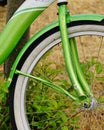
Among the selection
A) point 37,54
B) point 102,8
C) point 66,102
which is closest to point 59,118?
point 66,102

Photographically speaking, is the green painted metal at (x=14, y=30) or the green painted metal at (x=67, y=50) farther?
the green painted metal at (x=14, y=30)

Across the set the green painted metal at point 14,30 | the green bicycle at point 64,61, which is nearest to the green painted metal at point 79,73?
the green bicycle at point 64,61

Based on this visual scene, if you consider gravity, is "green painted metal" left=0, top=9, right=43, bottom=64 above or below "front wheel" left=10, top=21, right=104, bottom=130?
above

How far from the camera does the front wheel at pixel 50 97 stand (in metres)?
2.85

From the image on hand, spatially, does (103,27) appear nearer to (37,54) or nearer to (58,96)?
(37,54)

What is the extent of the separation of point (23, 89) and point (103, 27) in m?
0.63

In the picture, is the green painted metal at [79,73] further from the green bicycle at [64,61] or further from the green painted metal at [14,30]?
the green painted metal at [14,30]

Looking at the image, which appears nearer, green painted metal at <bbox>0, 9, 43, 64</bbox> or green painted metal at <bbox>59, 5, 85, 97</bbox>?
green painted metal at <bbox>59, 5, 85, 97</bbox>

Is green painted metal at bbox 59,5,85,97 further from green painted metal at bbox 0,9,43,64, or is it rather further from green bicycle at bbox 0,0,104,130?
green painted metal at bbox 0,9,43,64

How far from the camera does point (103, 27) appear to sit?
2.76m

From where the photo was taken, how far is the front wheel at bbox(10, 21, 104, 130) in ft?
9.36

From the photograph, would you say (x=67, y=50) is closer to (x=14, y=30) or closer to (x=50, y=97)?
(x=14, y=30)

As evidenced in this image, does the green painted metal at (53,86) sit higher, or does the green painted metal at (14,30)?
the green painted metal at (14,30)

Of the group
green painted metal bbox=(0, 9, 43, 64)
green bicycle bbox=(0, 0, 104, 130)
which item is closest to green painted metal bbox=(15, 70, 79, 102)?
green bicycle bbox=(0, 0, 104, 130)
